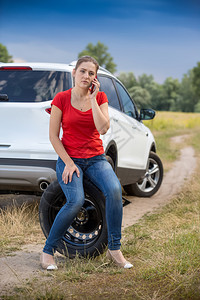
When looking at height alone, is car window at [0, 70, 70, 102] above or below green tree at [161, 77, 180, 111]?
above

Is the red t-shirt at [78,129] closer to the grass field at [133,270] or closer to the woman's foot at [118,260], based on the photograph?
the woman's foot at [118,260]

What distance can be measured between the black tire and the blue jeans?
18 cm

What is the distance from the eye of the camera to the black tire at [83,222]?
Answer: 13.2ft

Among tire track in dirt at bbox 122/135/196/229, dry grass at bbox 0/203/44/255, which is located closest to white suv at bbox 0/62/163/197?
dry grass at bbox 0/203/44/255

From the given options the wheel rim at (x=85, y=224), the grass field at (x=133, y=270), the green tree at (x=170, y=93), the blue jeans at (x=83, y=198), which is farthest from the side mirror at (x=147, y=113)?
the green tree at (x=170, y=93)

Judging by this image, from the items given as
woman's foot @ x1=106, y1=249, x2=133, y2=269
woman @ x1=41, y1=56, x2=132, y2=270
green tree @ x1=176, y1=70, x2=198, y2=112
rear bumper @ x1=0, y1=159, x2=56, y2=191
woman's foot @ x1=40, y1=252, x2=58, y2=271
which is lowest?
green tree @ x1=176, y1=70, x2=198, y2=112

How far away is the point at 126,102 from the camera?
6891 millimetres

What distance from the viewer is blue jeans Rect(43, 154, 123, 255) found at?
375cm

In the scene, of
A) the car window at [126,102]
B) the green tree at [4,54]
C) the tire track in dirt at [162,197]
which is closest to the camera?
the tire track in dirt at [162,197]

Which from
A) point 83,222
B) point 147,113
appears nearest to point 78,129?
point 83,222

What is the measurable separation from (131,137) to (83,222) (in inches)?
106

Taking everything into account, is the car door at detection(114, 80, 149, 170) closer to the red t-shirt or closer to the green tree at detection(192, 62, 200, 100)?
the red t-shirt

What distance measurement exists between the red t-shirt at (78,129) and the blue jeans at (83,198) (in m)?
0.08

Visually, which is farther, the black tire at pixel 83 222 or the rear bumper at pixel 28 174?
the rear bumper at pixel 28 174
